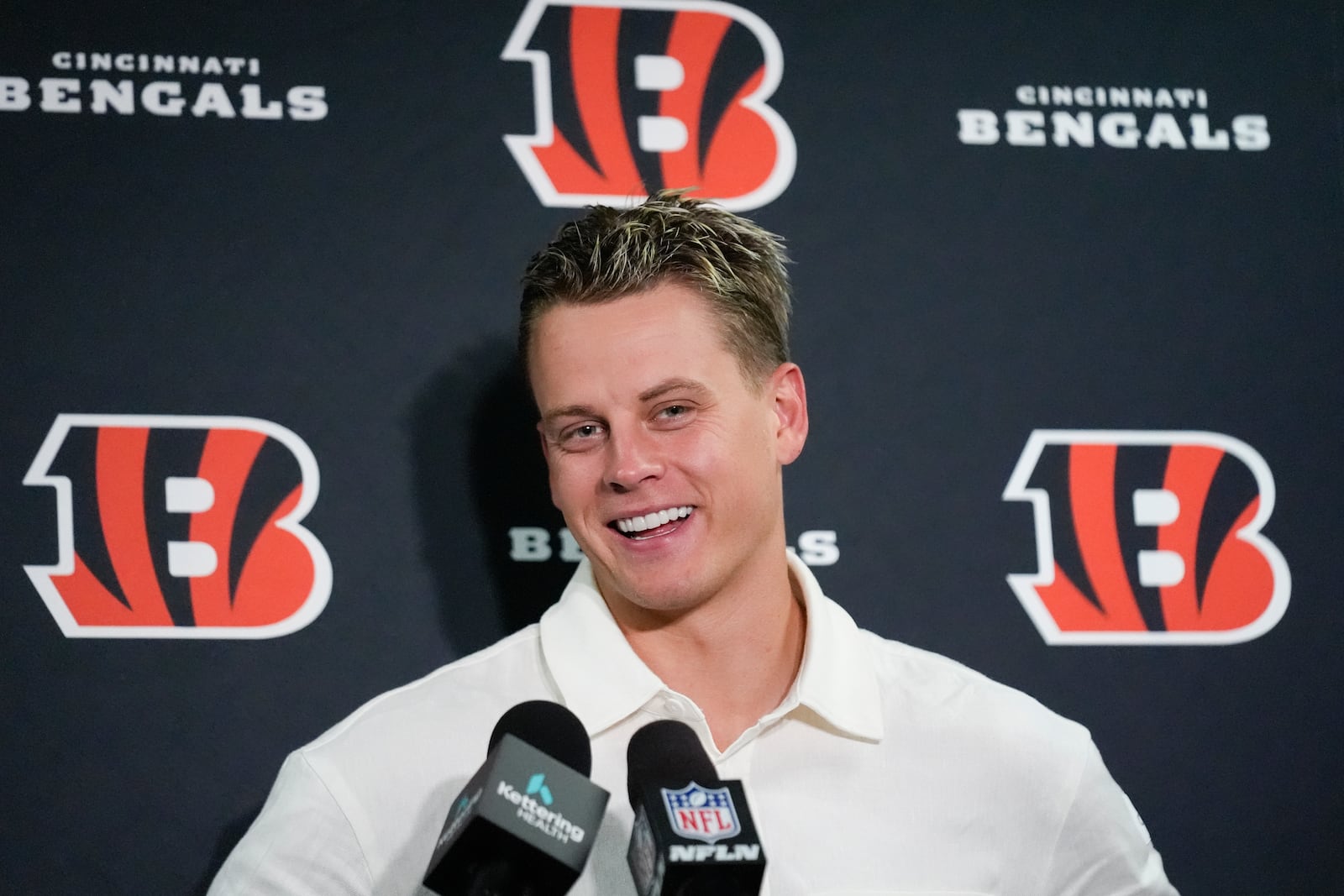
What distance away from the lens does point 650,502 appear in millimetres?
1816

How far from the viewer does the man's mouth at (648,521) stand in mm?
1829

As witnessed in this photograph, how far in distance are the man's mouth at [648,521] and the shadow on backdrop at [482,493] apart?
37 centimetres

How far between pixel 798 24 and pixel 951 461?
70 centimetres

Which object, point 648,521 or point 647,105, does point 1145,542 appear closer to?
point 648,521

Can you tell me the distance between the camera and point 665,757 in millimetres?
1315

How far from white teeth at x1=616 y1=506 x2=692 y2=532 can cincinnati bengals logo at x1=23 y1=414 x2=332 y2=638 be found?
50 centimetres

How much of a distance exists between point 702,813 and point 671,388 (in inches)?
31.5

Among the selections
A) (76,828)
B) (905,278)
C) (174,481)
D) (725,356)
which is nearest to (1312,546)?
(905,278)

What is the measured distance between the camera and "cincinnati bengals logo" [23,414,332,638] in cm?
204

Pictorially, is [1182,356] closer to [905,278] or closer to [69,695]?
Result: [905,278]

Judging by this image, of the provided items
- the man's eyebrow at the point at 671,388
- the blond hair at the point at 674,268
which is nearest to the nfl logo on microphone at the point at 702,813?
the man's eyebrow at the point at 671,388

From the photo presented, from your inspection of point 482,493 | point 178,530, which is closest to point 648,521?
point 482,493

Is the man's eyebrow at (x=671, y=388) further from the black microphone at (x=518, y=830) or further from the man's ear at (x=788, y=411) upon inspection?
the black microphone at (x=518, y=830)

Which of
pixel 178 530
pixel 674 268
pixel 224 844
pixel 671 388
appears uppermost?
pixel 674 268
